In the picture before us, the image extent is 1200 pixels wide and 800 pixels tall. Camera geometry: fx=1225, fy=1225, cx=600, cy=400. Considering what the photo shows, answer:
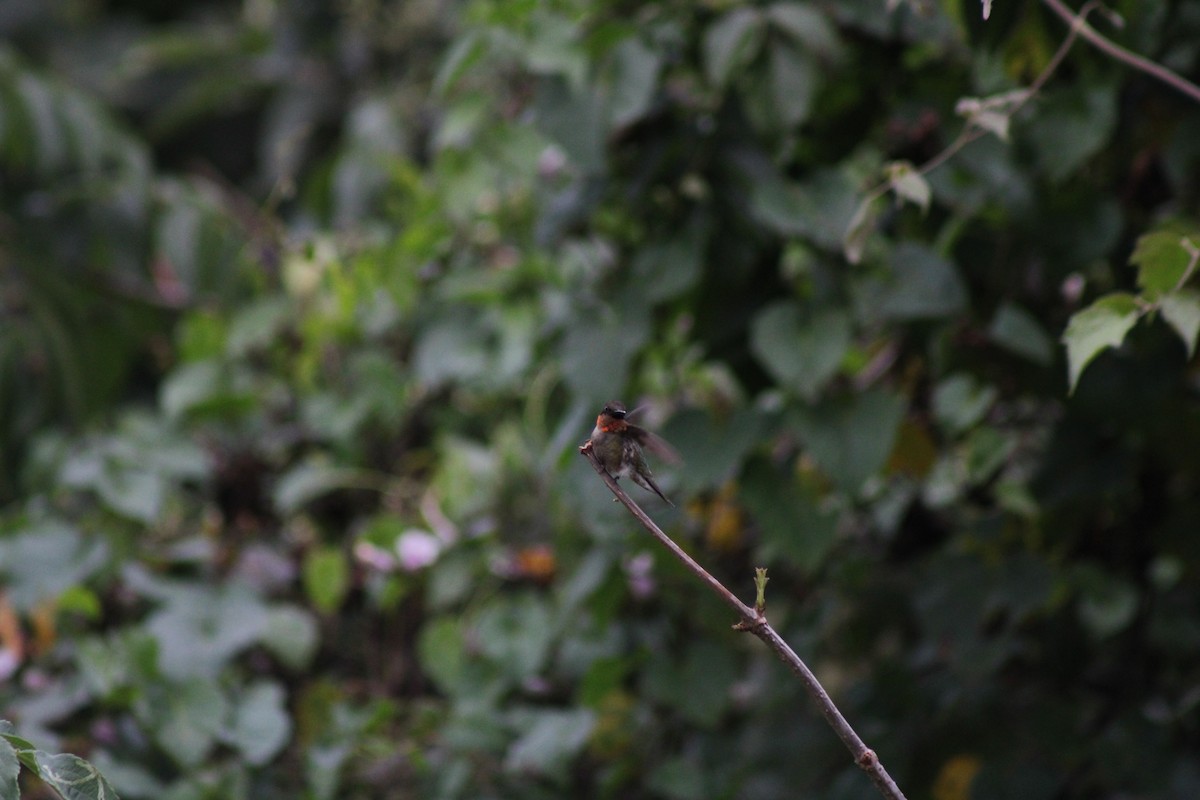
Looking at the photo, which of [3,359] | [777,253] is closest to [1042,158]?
[777,253]

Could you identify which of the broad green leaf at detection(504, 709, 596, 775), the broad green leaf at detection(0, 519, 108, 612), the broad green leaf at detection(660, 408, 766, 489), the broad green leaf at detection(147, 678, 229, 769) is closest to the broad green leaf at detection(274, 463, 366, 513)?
the broad green leaf at detection(0, 519, 108, 612)

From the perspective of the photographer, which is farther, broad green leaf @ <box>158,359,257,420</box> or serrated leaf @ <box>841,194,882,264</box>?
broad green leaf @ <box>158,359,257,420</box>

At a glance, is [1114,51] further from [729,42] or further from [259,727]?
[259,727]

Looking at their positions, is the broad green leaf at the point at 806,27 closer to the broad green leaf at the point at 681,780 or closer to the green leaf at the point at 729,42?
the green leaf at the point at 729,42

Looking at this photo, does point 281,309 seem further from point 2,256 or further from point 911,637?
point 911,637

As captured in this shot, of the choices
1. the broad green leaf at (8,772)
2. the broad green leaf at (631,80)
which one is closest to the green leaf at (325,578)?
the broad green leaf at (631,80)

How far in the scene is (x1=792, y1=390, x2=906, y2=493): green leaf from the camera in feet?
4.21

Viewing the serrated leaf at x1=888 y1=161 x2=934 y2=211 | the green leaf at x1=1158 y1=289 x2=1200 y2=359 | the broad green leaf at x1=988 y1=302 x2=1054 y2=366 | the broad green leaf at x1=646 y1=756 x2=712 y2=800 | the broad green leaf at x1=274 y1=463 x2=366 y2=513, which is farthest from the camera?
the broad green leaf at x1=274 y1=463 x2=366 y2=513

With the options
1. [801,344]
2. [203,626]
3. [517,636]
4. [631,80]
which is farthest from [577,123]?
[203,626]

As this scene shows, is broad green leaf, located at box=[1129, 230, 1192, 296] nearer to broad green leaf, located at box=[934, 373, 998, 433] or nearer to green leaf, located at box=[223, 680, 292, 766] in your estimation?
broad green leaf, located at box=[934, 373, 998, 433]

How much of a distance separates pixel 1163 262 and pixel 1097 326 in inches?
3.3

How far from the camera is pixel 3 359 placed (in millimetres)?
1939

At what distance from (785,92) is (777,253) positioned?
208 millimetres

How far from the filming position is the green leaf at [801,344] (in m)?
1.28
